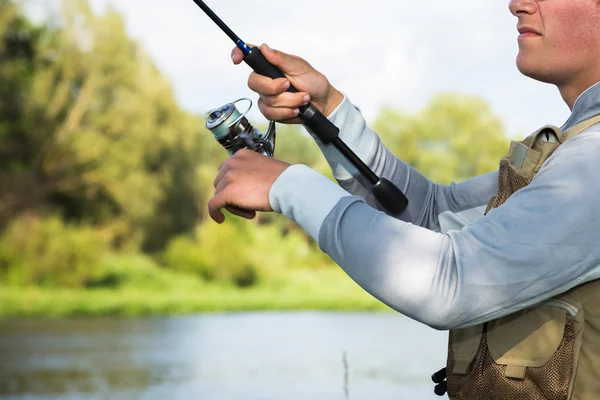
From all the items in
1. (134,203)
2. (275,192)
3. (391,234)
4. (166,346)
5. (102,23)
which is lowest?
(391,234)

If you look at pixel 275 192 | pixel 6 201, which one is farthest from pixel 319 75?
pixel 6 201

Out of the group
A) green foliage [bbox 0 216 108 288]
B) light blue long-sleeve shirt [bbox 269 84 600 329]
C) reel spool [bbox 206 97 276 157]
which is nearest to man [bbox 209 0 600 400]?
light blue long-sleeve shirt [bbox 269 84 600 329]

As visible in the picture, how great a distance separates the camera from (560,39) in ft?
5.25

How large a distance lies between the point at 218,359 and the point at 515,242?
1136cm

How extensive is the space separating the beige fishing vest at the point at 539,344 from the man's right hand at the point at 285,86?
18.2 inches

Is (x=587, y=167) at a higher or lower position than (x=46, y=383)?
lower

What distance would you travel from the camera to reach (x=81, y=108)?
84.5 ft

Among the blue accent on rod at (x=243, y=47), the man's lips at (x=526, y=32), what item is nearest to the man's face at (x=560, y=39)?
the man's lips at (x=526, y=32)

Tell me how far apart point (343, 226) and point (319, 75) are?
61 centimetres

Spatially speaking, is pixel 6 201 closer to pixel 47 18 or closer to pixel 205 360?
pixel 47 18

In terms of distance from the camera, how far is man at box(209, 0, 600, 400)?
1.33m

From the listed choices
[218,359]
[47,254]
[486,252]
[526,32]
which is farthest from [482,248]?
[47,254]

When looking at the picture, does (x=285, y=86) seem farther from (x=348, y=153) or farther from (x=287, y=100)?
(x=348, y=153)

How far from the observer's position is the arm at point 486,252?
132 centimetres
